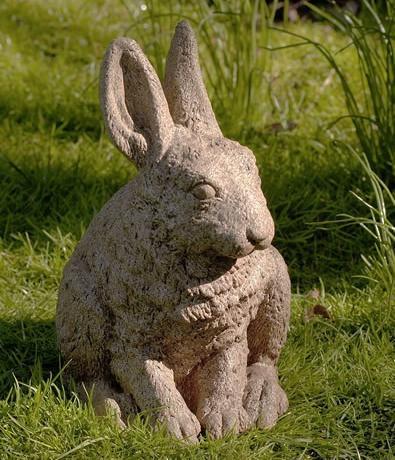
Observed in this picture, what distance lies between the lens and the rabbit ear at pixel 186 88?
9.18 feet

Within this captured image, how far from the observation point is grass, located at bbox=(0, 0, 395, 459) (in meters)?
2.99

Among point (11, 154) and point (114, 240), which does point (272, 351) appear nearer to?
point (114, 240)

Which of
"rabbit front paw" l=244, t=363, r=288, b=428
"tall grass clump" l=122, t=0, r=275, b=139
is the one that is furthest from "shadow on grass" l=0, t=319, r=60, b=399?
"tall grass clump" l=122, t=0, r=275, b=139

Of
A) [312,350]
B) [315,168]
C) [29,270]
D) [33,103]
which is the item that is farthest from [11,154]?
[312,350]

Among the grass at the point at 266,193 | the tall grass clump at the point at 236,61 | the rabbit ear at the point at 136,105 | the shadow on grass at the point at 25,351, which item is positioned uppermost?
the rabbit ear at the point at 136,105

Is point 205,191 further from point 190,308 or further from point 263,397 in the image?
point 263,397

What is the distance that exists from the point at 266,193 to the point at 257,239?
1955 mm

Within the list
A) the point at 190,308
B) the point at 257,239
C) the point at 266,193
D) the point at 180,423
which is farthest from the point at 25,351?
the point at 266,193

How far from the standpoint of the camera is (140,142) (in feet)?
8.94

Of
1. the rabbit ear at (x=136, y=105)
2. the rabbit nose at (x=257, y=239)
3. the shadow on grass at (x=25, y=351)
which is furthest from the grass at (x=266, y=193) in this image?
the rabbit ear at (x=136, y=105)

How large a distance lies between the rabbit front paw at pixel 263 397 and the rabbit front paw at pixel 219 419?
9 cm

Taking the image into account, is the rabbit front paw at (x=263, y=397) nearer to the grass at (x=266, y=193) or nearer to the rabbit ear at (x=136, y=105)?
the grass at (x=266, y=193)

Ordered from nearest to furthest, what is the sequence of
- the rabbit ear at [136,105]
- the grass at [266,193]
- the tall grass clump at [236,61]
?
the rabbit ear at [136,105], the grass at [266,193], the tall grass clump at [236,61]

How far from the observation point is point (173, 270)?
2.72 meters
